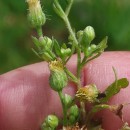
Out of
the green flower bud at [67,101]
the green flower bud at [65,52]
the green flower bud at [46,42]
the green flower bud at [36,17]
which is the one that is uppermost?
the green flower bud at [36,17]

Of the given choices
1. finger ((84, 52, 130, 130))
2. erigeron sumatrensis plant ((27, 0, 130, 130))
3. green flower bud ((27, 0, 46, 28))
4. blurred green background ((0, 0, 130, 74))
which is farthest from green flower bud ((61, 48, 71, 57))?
blurred green background ((0, 0, 130, 74))

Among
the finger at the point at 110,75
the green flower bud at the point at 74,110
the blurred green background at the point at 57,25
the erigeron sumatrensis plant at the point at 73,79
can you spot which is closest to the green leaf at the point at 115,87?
the erigeron sumatrensis plant at the point at 73,79

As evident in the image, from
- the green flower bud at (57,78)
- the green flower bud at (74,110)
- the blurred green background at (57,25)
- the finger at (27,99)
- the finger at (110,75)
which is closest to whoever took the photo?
the green flower bud at (57,78)

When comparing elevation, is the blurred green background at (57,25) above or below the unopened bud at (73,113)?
above

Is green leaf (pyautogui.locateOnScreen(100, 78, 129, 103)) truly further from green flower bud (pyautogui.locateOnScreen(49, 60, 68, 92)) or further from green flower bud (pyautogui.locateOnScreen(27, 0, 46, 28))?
green flower bud (pyautogui.locateOnScreen(27, 0, 46, 28))

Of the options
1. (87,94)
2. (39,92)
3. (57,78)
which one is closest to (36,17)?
(57,78)

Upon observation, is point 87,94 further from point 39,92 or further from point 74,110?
point 39,92

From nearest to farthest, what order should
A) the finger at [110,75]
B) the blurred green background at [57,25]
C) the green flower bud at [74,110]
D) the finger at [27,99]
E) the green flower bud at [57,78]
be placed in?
the green flower bud at [57,78] < the green flower bud at [74,110] < the finger at [110,75] < the finger at [27,99] < the blurred green background at [57,25]

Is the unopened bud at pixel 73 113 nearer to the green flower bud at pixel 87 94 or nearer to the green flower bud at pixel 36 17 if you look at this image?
the green flower bud at pixel 87 94
